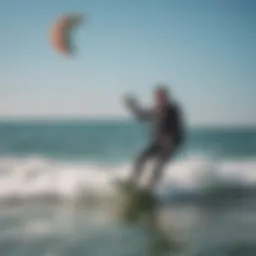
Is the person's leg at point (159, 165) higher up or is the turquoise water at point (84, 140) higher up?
the turquoise water at point (84, 140)

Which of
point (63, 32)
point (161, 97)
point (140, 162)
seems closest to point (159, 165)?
point (140, 162)

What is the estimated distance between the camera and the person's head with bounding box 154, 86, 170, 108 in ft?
3.73

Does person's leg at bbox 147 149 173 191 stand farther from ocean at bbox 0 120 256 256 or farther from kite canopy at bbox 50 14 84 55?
kite canopy at bbox 50 14 84 55

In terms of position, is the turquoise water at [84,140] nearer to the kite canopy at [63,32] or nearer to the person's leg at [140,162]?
the person's leg at [140,162]

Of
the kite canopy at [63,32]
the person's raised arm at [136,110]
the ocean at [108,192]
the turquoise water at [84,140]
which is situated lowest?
the ocean at [108,192]

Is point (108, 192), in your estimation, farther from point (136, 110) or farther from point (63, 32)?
point (63, 32)

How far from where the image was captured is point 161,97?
3.74 feet

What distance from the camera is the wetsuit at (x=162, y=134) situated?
3.71 feet

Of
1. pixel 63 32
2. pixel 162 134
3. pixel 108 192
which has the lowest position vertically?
pixel 108 192

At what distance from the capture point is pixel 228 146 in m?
1.15

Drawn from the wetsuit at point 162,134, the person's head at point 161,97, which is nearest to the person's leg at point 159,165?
the wetsuit at point 162,134

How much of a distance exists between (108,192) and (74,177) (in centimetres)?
8

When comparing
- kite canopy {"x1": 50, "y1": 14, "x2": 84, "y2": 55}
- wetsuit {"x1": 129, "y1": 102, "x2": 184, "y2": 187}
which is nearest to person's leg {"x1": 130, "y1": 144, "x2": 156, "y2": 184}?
wetsuit {"x1": 129, "y1": 102, "x2": 184, "y2": 187}

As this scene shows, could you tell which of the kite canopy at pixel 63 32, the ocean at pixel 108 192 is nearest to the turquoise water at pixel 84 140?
the ocean at pixel 108 192
